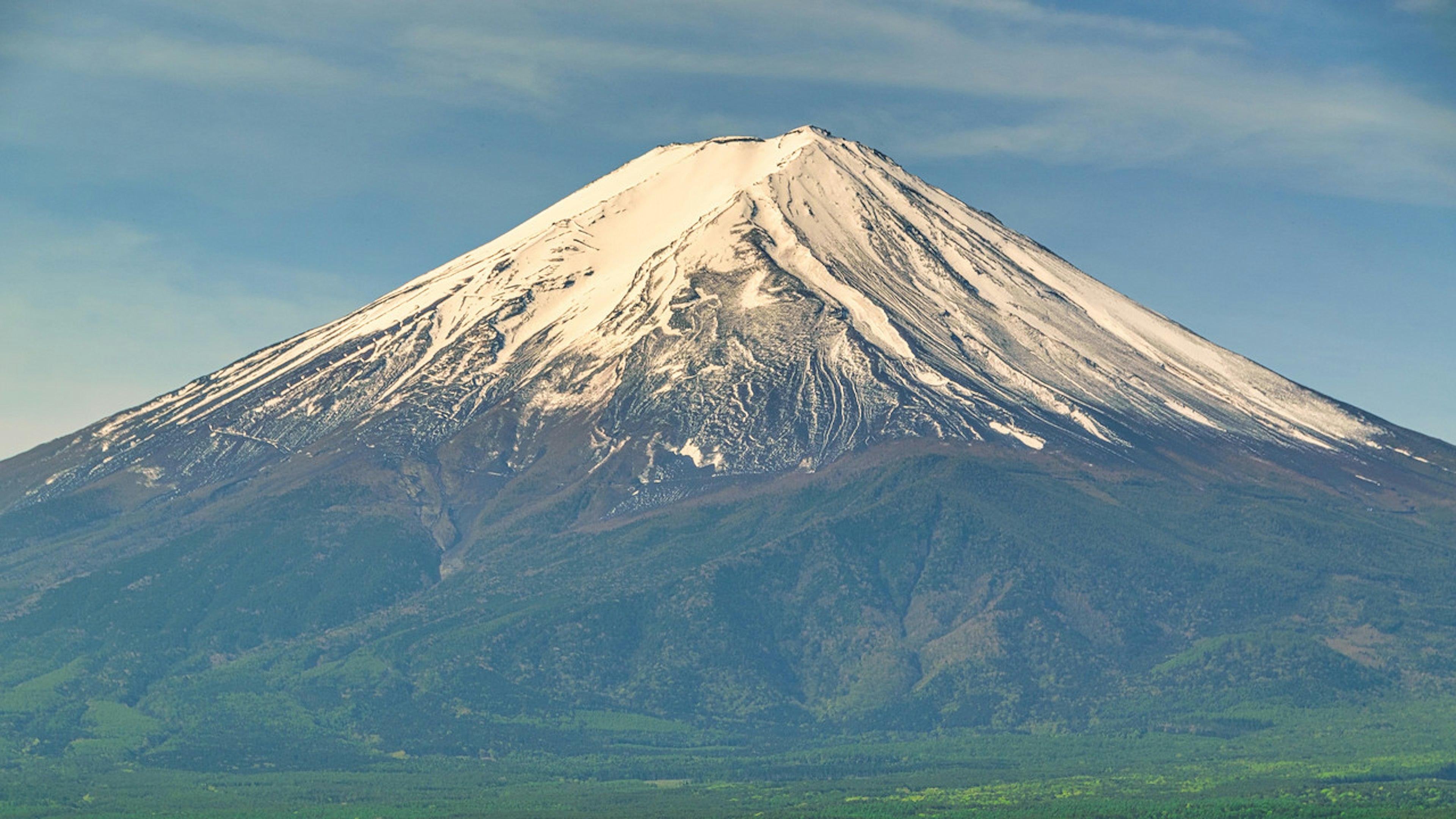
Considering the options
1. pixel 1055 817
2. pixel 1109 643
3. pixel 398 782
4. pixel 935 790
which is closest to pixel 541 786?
pixel 398 782

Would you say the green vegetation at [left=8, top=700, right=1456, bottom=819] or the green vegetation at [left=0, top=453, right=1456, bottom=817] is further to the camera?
the green vegetation at [left=0, top=453, right=1456, bottom=817]

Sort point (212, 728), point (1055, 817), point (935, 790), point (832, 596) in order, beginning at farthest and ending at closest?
point (832, 596), point (212, 728), point (935, 790), point (1055, 817)

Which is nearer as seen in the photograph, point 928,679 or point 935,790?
point 935,790

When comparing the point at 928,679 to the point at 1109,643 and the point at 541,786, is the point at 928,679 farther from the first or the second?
the point at 541,786

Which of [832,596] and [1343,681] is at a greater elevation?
[832,596]

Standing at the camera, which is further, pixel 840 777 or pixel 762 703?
pixel 762 703

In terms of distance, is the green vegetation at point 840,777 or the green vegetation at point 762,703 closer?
the green vegetation at point 840,777

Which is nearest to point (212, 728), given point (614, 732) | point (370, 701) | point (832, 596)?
point (370, 701)

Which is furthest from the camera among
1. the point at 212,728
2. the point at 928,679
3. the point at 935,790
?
the point at 928,679

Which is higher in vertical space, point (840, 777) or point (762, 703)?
point (762, 703)
